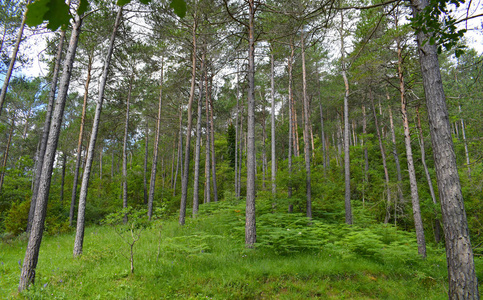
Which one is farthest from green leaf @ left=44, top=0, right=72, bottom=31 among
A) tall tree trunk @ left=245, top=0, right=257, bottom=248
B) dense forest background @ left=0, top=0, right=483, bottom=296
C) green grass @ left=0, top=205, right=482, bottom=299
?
tall tree trunk @ left=245, top=0, right=257, bottom=248

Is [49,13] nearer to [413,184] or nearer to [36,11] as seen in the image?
[36,11]

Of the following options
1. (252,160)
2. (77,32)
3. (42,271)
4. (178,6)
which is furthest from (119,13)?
(178,6)

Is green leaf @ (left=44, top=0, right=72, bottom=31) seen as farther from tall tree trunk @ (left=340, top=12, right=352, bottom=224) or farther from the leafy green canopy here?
tall tree trunk @ (left=340, top=12, right=352, bottom=224)

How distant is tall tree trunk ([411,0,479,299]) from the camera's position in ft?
8.48

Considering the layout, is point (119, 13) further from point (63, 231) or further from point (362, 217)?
point (362, 217)

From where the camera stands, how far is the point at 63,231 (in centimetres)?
1147

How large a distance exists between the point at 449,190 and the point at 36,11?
394 centimetres

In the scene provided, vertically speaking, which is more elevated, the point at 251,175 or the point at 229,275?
the point at 251,175

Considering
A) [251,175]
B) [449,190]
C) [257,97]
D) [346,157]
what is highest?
[257,97]

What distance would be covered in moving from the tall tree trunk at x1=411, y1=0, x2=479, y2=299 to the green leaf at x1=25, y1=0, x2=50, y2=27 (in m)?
3.39

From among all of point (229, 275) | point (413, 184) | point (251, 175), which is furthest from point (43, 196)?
point (413, 184)

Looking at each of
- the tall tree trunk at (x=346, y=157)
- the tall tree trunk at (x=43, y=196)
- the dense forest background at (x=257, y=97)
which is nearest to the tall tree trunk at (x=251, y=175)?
the dense forest background at (x=257, y=97)

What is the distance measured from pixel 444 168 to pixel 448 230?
75cm

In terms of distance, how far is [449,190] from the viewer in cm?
277
